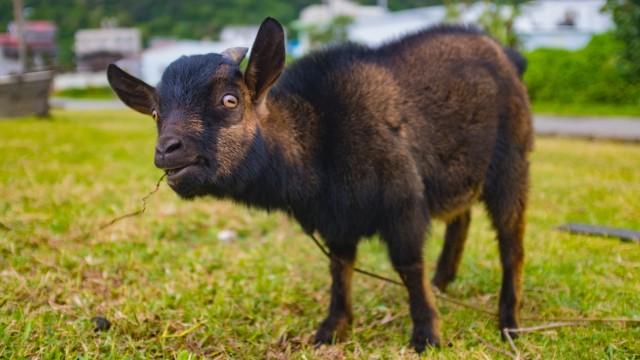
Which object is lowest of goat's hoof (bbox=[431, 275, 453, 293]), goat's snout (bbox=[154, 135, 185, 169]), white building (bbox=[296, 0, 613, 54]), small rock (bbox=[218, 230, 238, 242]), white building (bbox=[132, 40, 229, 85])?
white building (bbox=[132, 40, 229, 85])

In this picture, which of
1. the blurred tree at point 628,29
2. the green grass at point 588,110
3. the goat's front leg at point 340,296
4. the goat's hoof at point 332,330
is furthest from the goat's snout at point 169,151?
the green grass at point 588,110

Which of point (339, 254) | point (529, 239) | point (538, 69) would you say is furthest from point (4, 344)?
Answer: point (538, 69)

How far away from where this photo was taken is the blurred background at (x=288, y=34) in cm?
2192

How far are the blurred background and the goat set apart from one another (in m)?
13.2

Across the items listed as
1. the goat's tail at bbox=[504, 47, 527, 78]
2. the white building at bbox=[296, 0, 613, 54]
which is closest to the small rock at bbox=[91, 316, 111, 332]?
the goat's tail at bbox=[504, 47, 527, 78]

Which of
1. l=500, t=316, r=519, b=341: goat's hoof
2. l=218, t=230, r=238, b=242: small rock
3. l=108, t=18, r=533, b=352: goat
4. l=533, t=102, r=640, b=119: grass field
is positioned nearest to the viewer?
l=108, t=18, r=533, b=352: goat

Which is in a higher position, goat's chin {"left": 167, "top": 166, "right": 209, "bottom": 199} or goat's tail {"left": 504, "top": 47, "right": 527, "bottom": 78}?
goat's tail {"left": 504, "top": 47, "right": 527, "bottom": 78}

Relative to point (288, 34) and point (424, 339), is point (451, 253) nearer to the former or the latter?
point (424, 339)

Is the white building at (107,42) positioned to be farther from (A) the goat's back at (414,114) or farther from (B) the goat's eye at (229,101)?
(B) the goat's eye at (229,101)

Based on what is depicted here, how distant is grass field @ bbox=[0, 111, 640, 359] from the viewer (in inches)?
151

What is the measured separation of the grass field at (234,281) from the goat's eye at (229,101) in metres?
1.26

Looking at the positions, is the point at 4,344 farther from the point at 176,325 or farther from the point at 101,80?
the point at 101,80

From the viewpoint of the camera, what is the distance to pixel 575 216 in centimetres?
700

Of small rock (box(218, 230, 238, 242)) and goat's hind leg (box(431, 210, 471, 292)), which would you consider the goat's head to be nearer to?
goat's hind leg (box(431, 210, 471, 292))
